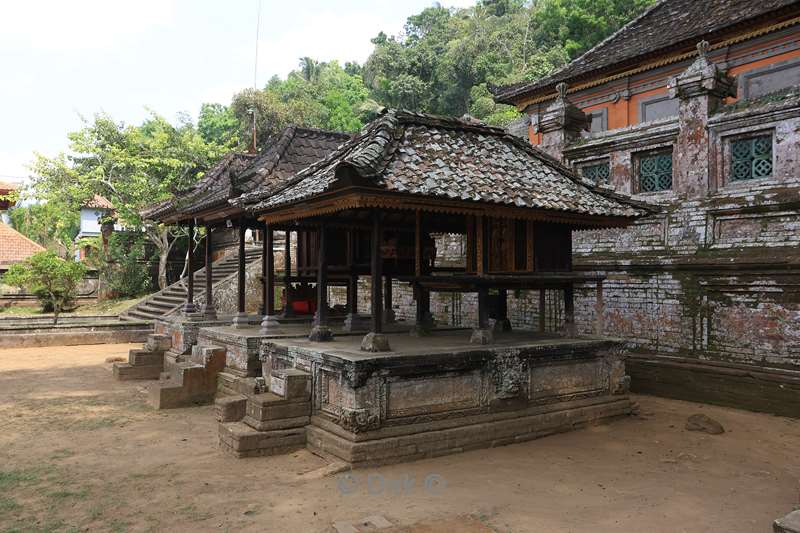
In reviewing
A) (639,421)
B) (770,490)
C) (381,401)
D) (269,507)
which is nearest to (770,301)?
(639,421)

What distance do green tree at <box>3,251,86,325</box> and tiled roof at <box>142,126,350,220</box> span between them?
9.98 m

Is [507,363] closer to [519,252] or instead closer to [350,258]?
[519,252]

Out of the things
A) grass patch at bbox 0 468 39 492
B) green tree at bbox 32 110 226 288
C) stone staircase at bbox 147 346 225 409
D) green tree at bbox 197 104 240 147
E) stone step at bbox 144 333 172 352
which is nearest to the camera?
grass patch at bbox 0 468 39 492

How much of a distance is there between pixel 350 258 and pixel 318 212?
3652 millimetres

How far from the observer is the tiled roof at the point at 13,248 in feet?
96.0

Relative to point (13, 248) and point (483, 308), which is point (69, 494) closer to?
point (483, 308)

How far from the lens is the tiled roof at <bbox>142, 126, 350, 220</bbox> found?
37.9 feet

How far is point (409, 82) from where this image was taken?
43.3m

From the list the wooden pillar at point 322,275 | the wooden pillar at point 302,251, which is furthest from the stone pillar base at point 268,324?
the wooden pillar at point 302,251

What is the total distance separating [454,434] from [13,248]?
1208 inches

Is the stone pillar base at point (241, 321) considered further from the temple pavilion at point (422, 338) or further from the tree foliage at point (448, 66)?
the tree foliage at point (448, 66)

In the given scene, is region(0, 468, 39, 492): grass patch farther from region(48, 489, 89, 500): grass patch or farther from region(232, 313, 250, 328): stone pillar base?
region(232, 313, 250, 328): stone pillar base

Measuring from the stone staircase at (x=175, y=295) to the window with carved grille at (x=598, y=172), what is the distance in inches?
551

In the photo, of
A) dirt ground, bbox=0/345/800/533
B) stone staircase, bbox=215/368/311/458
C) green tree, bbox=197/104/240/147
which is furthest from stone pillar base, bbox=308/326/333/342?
green tree, bbox=197/104/240/147
